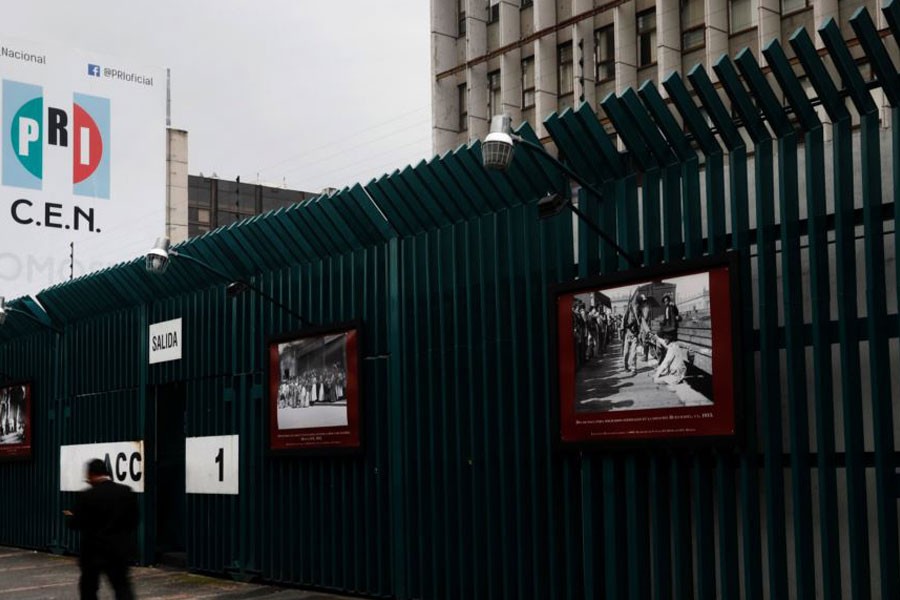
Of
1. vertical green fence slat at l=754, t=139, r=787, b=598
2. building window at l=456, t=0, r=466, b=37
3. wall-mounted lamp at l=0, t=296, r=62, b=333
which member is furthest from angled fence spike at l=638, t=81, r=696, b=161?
building window at l=456, t=0, r=466, b=37

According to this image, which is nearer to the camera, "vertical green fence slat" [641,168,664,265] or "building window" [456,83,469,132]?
"vertical green fence slat" [641,168,664,265]

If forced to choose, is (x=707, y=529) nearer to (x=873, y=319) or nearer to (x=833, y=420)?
(x=833, y=420)

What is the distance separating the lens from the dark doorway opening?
21.7 meters

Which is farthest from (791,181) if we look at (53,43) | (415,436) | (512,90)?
(53,43)

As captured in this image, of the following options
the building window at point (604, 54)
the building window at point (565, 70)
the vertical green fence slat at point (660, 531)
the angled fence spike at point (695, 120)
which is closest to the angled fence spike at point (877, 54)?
the angled fence spike at point (695, 120)

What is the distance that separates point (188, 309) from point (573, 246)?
30.3 feet

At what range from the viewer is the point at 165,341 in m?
21.1

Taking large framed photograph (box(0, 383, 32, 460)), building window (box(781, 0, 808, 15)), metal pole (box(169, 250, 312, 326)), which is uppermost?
building window (box(781, 0, 808, 15))

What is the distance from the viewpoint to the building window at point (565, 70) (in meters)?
45.2

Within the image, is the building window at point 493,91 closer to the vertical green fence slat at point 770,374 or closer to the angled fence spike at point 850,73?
the vertical green fence slat at point 770,374

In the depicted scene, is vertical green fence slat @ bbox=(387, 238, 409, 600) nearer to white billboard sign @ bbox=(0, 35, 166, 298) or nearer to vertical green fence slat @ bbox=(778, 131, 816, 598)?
vertical green fence slat @ bbox=(778, 131, 816, 598)

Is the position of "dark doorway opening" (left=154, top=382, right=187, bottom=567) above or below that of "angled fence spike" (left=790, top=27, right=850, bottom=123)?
below

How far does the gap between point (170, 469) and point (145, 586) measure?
146 inches

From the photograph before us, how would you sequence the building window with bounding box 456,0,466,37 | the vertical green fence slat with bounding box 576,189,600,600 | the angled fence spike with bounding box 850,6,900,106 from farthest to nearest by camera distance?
the building window with bounding box 456,0,466,37
the vertical green fence slat with bounding box 576,189,600,600
the angled fence spike with bounding box 850,6,900,106
